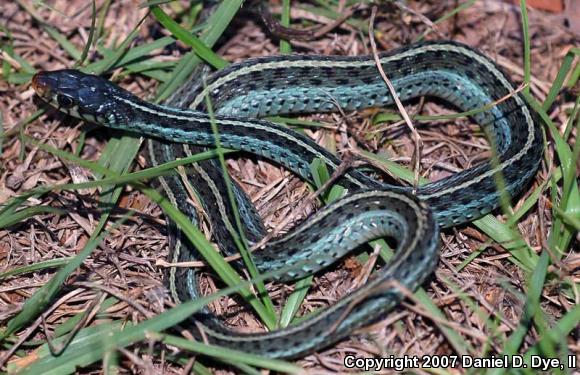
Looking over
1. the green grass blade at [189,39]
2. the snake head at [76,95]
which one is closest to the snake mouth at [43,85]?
the snake head at [76,95]

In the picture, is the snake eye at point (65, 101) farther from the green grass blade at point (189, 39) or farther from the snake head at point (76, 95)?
the green grass blade at point (189, 39)

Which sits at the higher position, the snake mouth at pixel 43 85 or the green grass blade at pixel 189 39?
the green grass blade at pixel 189 39

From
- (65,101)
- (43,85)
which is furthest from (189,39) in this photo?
(43,85)

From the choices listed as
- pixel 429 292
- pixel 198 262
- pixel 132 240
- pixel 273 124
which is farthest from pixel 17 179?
pixel 429 292

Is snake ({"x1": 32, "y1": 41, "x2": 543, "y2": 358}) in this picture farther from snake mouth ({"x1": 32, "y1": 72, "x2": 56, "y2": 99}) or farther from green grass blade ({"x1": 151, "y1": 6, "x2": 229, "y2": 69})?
green grass blade ({"x1": 151, "y1": 6, "x2": 229, "y2": 69})

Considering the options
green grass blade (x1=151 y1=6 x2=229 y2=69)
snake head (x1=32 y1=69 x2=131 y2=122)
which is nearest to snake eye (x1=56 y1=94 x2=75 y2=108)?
snake head (x1=32 y1=69 x2=131 y2=122)

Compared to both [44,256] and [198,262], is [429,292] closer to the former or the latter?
[198,262]

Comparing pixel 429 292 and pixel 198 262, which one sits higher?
pixel 429 292

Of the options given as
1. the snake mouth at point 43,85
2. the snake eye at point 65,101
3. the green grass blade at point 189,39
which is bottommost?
the snake eye at point 65,101
